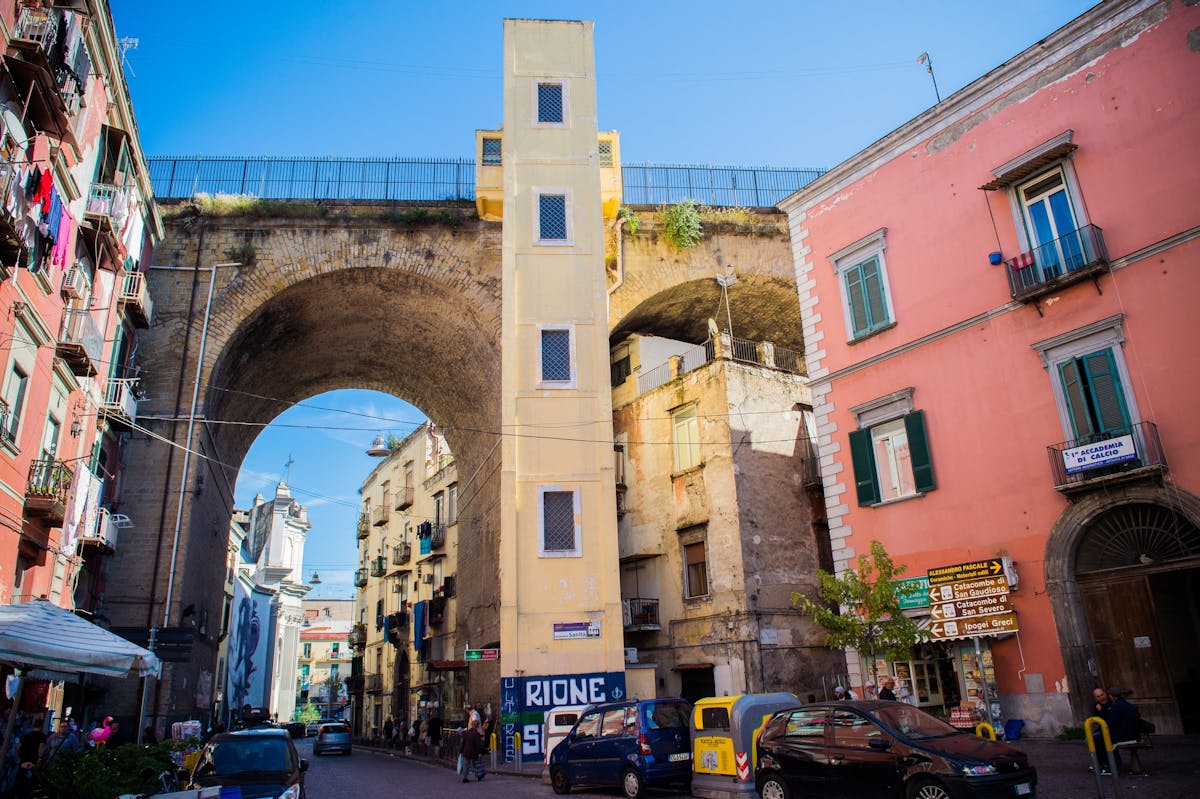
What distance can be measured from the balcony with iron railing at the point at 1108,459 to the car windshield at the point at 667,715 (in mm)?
7005

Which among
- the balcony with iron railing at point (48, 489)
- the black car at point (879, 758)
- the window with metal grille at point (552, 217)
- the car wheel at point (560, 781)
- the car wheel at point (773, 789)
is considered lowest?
the car wheel at point (560, 781)

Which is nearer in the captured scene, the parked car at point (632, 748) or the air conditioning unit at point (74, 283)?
the parked car at point (632, 748)

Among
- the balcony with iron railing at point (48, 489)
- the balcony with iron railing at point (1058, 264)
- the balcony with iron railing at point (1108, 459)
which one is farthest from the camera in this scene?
the balcony with iron railing at point (48, 489)

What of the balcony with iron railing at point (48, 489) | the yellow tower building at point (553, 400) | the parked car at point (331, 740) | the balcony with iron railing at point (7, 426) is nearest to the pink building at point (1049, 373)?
the yellow tower building at point (553, 400)

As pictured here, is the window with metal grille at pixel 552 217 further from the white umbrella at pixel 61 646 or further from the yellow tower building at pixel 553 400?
the white umbrella at pixel 61 646

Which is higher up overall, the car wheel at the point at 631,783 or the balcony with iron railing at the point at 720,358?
the balcony with iron railing at the point at 720,358

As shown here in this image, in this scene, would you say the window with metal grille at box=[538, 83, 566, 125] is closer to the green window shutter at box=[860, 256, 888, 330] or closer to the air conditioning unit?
the green window shutter at box=[860, 256, 888, 330]

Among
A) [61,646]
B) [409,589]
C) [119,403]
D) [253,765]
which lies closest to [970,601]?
[253,765]

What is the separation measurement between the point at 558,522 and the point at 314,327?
36.3ft

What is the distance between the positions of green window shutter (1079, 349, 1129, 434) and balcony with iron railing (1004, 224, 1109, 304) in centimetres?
133

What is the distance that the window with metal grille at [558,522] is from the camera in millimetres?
20281

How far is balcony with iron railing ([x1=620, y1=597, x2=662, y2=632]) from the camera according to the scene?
83.3ft

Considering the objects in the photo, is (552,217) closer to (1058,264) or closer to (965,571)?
(1058,264)

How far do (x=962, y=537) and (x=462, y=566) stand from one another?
65.8 feet
